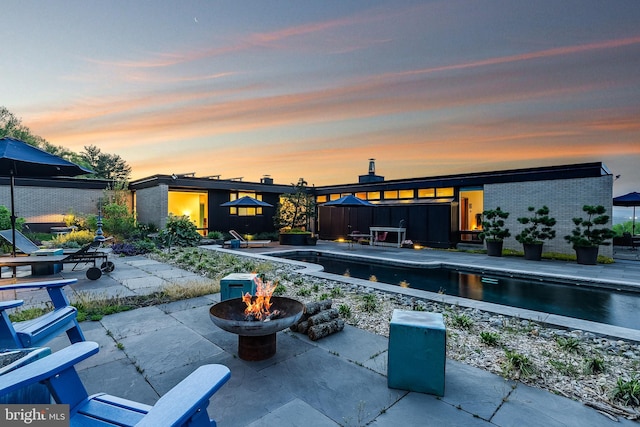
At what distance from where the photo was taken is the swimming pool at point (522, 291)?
18.2ft

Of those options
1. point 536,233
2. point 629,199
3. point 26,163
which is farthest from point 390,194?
point 26,163

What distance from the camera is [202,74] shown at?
420 inches

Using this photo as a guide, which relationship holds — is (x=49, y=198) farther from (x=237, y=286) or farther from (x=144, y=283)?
(x=237, y=286)

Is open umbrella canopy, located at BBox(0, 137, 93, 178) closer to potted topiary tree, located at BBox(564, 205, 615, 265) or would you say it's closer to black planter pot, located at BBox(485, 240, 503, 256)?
black planter pot, located at BBox(485, 240, 503, 256)

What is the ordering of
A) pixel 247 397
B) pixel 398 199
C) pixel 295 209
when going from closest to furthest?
pixel 247 397, pixel 398 199, pixel 295 209

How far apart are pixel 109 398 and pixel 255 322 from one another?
140cm

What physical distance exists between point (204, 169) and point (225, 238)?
32.8ft

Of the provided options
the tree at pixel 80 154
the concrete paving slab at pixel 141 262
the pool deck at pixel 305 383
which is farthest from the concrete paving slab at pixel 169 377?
the tree at pixel 80 154

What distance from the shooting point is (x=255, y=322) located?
2922 millimetres

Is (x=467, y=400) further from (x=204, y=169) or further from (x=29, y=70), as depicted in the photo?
(x=204, y=169)

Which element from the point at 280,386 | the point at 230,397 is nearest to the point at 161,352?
the point at 230,397

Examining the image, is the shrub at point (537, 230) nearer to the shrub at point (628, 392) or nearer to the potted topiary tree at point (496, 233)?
the potted topiary tree at point (496, 233)

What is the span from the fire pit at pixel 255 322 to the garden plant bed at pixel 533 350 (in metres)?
1.28

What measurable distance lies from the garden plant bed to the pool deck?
0.69ft
